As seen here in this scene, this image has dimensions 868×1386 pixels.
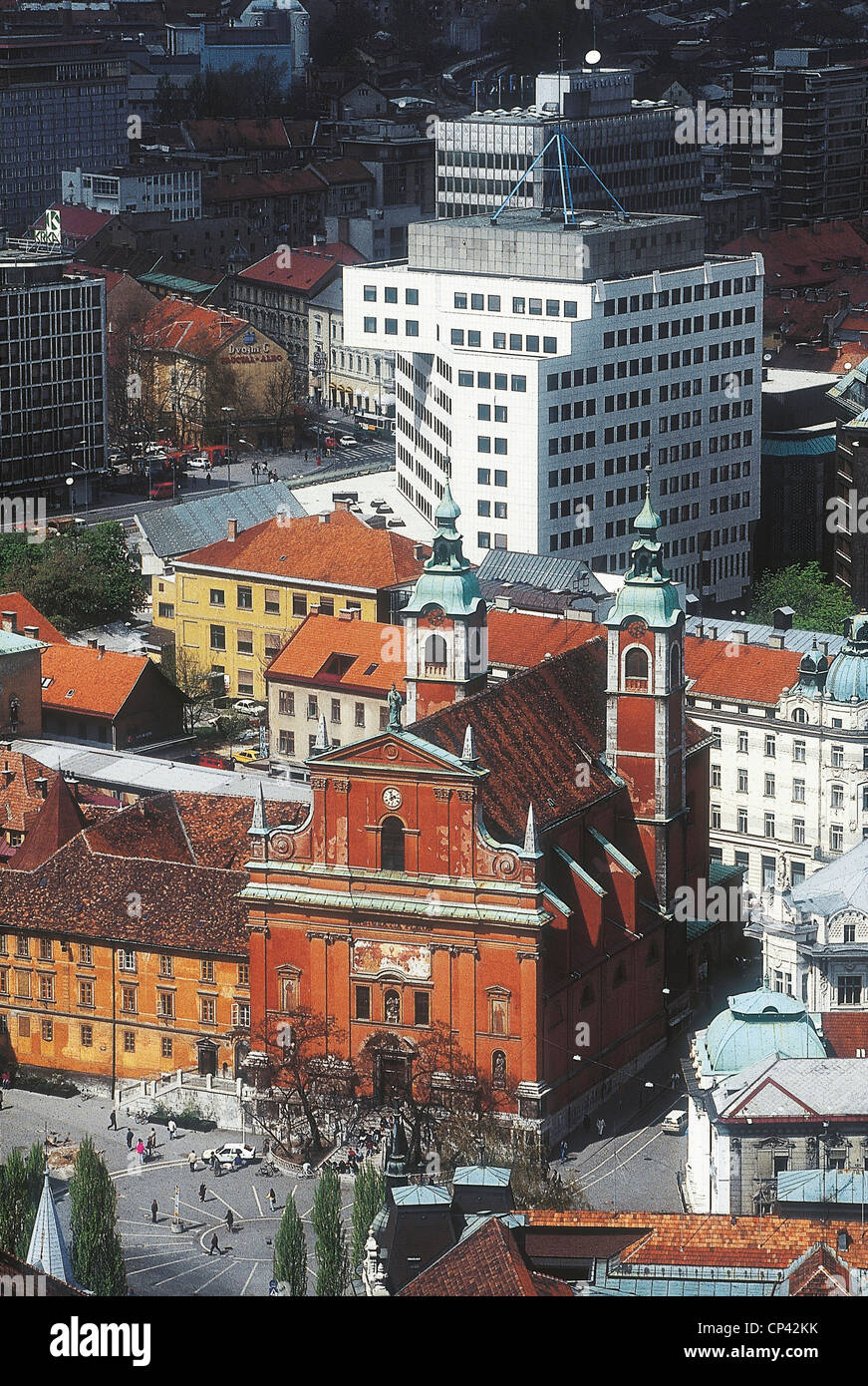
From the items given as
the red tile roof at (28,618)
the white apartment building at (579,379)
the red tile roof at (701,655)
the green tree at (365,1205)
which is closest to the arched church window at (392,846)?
the green tree at (365,1205)

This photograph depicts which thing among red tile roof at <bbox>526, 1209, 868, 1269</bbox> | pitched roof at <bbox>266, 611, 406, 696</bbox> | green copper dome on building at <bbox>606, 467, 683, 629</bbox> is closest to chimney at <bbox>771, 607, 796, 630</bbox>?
pitched roof at <bbox>266, 611, 406, 696</bbox>

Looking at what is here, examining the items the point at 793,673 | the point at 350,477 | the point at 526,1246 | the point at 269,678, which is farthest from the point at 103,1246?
the point at 350,477

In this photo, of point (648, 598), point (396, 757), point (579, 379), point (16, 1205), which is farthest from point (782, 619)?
point (16, 1205)

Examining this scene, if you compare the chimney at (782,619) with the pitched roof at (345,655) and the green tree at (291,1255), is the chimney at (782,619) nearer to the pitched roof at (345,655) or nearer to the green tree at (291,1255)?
the pitched roof at (345,655)

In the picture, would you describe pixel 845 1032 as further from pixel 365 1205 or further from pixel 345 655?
pixel 345 655

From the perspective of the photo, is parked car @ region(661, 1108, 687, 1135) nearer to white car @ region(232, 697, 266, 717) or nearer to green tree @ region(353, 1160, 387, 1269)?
green tree @ region(353, 1160, 387, 1269)

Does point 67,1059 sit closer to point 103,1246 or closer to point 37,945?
point 37,945
